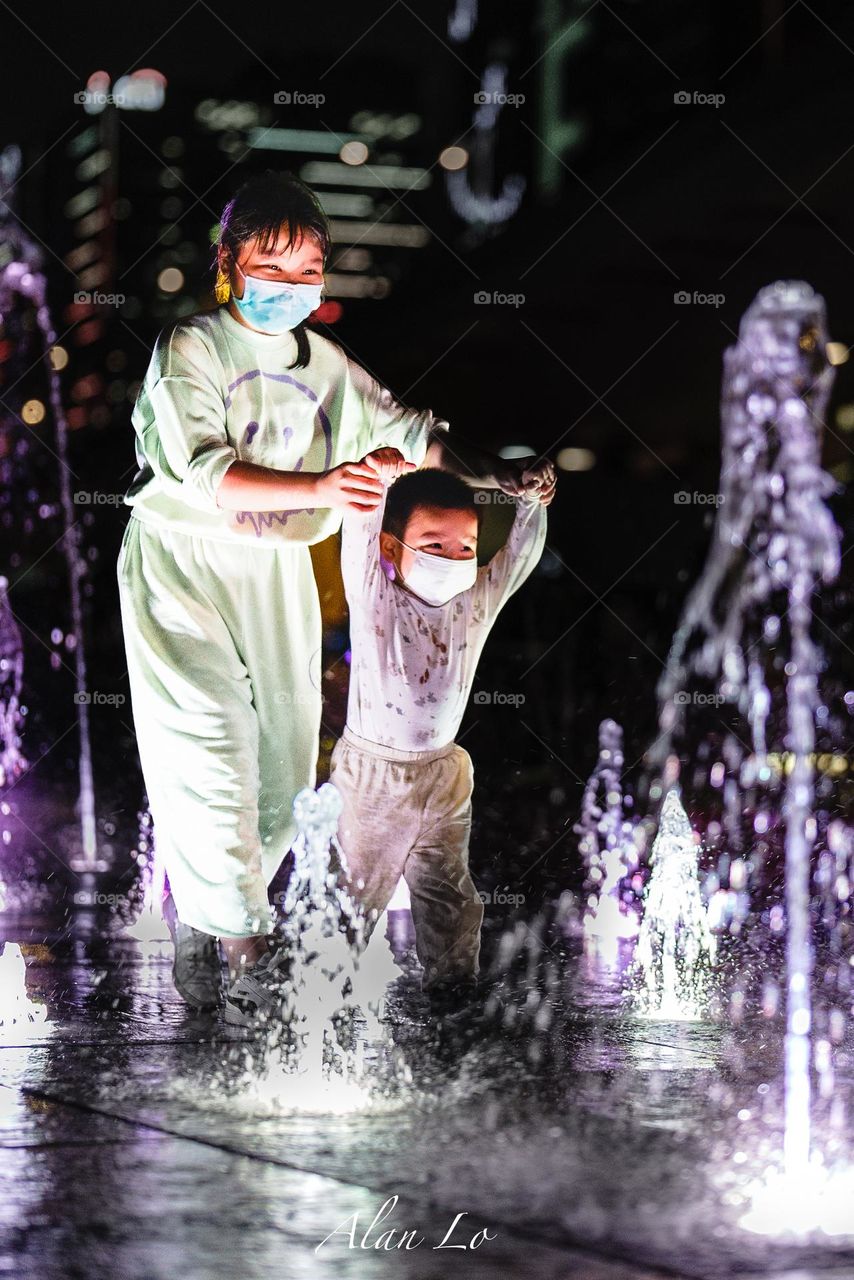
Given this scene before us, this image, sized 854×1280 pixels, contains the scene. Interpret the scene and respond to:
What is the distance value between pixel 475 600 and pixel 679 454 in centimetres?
1044

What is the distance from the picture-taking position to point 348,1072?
4.06 m

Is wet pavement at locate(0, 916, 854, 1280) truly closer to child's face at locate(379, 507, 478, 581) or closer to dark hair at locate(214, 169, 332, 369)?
child's face at locate(379, 507, 478, 581)

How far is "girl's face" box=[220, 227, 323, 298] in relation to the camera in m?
4.53

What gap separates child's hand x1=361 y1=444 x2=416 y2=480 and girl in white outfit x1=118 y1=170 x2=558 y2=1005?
0.06 ft

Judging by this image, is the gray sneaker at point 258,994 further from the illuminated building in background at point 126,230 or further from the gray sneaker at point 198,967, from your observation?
the illuminated building in background at point 126,230

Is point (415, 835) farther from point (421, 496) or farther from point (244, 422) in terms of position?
point (244, 422)

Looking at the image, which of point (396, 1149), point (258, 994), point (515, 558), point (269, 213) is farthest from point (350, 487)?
point (396, 1149)

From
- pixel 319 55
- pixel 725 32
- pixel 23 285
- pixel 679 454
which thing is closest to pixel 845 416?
pixel 679 454

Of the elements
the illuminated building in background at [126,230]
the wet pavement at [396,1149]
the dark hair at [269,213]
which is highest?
the illuminated building in background at [126,230]

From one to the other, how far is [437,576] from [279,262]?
83 centimetres

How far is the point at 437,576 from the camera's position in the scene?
458 centimetres

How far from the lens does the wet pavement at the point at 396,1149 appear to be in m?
2.79

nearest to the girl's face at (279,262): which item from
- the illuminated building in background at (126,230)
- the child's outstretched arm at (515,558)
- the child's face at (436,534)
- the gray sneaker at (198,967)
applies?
the child's face at (436,534)

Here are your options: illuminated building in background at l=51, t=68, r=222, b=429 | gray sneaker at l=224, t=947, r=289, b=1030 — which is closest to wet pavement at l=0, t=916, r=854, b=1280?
gray sneaker at l=224, t=947, r=289, b=1030
